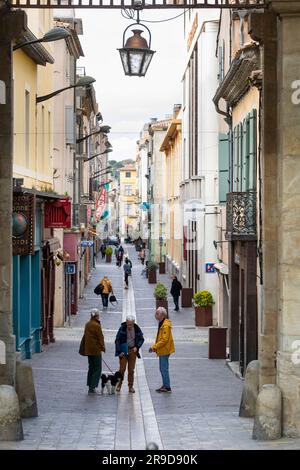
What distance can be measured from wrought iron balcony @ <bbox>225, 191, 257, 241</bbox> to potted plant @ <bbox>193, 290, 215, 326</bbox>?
47.1ft

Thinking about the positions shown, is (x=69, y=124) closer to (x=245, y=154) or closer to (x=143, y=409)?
(x=245, y=154)

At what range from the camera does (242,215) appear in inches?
922

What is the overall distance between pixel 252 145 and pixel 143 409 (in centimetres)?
690

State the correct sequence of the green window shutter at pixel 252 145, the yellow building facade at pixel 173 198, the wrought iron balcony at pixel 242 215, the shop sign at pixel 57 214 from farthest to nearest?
the yellow building facade at pixel 173 198
the shop sign at pixel 57 214
the wrought iron balcony at pixel 242 215
the green window shutter at pixel 252 145

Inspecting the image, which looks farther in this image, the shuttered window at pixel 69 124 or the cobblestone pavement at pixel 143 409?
the shuttered window at pixel 69 124

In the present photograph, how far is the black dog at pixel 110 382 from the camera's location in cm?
2027

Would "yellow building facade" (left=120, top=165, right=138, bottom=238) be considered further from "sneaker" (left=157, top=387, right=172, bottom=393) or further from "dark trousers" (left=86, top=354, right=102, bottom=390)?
"dark trousers" (left=86, top=354, right=102, bottom=390)

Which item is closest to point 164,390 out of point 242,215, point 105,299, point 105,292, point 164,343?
point 164,343

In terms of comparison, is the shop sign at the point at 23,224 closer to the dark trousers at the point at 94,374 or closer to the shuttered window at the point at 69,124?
the dark trousers at the point at 94,374

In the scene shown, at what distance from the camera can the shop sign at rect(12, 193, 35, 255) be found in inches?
850

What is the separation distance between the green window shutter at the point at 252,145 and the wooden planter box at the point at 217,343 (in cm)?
450

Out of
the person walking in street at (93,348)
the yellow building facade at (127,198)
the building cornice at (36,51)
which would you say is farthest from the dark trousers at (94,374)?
the yellow building facade at (127,198)

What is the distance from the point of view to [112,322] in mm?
41344
